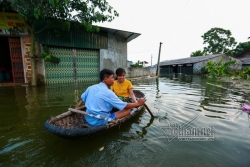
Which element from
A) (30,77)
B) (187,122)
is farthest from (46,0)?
(187,122)

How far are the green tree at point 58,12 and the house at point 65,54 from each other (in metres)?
1.00

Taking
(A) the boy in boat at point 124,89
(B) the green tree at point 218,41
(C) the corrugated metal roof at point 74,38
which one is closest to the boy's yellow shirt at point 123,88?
(A) the boy in boat at point 124,89

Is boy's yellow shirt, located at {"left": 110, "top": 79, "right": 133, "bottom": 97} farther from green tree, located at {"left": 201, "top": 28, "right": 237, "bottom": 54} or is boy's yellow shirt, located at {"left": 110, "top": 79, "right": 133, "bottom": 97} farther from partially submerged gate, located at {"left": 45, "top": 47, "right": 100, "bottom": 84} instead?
green tree, located at {"left": 201, "top": 28, "right": 237, "bottom": 54}

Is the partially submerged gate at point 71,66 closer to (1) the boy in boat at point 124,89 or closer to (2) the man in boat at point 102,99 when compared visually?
(1) the boy in boat at point 124,89

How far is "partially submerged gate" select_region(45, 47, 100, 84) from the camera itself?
10.3m

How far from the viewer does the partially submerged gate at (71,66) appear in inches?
404

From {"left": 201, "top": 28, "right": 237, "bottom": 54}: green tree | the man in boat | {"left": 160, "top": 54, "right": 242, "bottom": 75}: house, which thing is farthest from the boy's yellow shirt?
{"left": 201, "top": 28, "right": 237, "bottom": 54}: green tree

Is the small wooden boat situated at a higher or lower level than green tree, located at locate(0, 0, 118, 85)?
lower

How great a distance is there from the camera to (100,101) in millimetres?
2641

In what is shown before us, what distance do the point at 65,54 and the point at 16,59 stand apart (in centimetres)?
305

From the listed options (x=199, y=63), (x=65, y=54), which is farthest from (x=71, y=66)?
(x=199, y=63)

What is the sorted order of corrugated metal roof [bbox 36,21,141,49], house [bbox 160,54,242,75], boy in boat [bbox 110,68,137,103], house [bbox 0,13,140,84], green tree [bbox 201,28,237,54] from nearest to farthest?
boy in boat [bbox 110,68,137,103], house [bbox 0,13,140,84], corrugated metal roof [bbox 36,21,141,49], house [bbox 160,54,242,75], green tree [bbox 201,28,237,54]

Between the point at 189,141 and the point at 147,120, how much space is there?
130 centimetres

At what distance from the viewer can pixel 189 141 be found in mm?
2902
